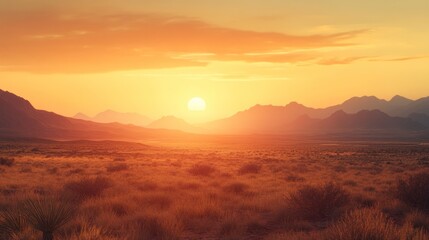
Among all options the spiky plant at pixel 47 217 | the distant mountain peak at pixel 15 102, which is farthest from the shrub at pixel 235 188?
the distant mountain peak at pixel 15 102

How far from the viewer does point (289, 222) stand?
40.1ft

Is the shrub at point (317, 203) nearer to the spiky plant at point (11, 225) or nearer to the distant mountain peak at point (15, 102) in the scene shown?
the spiky plant at point (11, 225)

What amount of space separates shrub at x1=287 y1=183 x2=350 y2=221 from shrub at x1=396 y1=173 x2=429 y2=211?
227 centimetres

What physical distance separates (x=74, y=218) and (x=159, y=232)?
7.73 ft

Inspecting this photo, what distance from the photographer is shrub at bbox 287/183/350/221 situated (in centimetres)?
1313

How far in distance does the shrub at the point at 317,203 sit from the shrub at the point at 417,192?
227 cm

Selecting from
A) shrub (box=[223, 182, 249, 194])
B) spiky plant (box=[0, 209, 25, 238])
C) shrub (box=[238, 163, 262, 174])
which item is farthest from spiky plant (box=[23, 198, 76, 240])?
shrub (box=[238, 163, 262, 174])

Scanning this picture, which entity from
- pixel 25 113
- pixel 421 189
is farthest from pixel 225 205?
pixel 25 113

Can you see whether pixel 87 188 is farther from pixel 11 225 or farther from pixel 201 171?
pixel 201 171

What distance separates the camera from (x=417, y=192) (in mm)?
14469

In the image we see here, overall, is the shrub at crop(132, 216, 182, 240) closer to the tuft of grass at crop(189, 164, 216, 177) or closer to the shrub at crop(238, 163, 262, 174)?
the tuft of grass at crop(189, 164, 216, 177)

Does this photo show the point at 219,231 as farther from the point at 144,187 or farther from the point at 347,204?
the point at 144,187

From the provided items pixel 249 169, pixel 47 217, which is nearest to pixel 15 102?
pixel 249 169

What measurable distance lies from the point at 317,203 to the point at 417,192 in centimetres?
366
